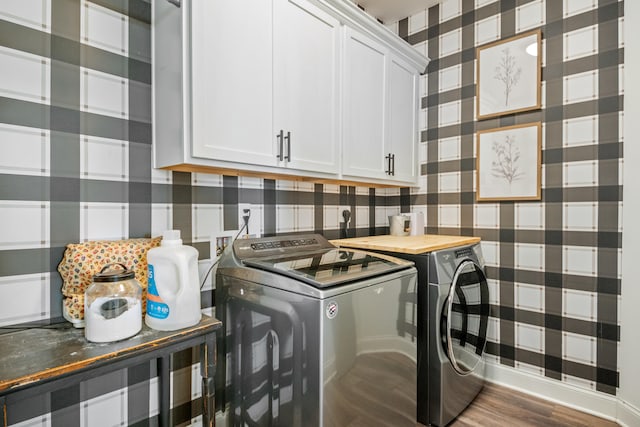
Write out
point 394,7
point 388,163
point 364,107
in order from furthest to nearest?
point 394,7 → point 388,163 → point 364,107

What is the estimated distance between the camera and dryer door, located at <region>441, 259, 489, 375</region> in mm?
1800

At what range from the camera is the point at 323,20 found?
5.87 ft

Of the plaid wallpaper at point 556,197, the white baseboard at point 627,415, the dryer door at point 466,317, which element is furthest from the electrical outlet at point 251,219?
the white baseboard at point 627,415

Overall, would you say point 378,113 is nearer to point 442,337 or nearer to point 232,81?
point 232,81

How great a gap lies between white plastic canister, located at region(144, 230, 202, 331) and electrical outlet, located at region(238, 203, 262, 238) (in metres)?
0.56

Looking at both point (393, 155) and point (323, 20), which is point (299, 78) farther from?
point (393, 155)

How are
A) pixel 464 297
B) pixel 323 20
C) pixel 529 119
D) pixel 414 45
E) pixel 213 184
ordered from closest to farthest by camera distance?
pixel 213 184 → pixel 323 20 → pixel 464 297 → pixel 529 119 → pixel 414 45

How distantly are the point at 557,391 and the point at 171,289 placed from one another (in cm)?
226

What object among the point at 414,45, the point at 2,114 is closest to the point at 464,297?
the point at 414,45

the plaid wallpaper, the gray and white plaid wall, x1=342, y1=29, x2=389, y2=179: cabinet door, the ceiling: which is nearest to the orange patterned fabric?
the gray and white plaid wall

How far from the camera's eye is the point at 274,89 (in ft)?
5.17

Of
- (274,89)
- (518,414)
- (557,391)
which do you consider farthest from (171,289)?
(557,391)

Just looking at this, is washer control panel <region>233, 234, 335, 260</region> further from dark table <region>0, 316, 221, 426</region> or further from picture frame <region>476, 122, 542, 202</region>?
picture frame <region>476, 122, 542, 202</region>

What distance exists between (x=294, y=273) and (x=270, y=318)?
216mm
